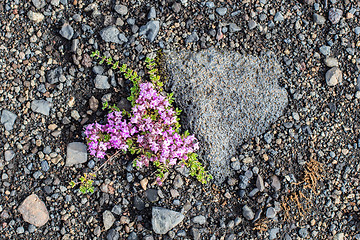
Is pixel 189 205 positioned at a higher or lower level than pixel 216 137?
lower

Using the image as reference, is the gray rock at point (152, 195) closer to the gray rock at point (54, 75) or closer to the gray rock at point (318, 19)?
the gray rock at point (54, 75)

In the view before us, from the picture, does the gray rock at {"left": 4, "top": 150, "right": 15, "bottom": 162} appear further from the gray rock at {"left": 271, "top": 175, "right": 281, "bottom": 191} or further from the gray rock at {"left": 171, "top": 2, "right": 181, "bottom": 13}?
the gray rock at {"left": 271, "top": 175, "right": 281, "bottom": 191}

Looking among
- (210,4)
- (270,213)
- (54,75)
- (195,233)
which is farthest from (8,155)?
(270,213)

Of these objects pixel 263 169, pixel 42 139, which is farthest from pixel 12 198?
pixel 263 169

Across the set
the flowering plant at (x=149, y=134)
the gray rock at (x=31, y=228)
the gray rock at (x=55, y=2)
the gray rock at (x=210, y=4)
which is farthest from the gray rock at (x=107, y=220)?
the gray rock at (x=210, y=4)

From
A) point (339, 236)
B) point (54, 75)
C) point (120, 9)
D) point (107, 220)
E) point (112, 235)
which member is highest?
point (120, 9)

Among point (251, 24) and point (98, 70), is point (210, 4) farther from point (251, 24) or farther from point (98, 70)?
point (98, 70)

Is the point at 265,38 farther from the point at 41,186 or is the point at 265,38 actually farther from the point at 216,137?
the point at 41,186
